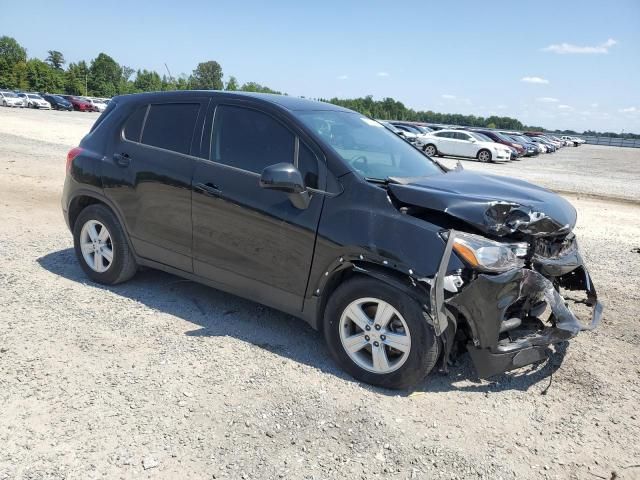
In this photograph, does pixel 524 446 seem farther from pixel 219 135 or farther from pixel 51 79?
pixel 51 79

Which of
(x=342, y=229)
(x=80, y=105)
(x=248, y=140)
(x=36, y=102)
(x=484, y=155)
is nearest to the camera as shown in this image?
(x=342, y=229)

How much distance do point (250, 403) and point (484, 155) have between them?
27323 mm

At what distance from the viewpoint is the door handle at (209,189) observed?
13.7ft

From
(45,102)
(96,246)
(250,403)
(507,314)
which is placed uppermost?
(45,102)

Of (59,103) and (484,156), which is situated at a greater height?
(59,103)

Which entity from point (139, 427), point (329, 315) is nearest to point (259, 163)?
point (329, 315)

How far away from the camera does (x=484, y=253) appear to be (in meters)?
3.27

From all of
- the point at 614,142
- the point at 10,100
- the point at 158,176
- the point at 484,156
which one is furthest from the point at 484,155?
the point at 614,142

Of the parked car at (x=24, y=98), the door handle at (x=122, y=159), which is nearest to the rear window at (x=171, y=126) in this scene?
the door handle at (x=122, y=159)

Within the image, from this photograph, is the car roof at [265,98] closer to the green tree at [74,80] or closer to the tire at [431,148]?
the tire at [431,148]

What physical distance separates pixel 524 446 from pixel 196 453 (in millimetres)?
1851

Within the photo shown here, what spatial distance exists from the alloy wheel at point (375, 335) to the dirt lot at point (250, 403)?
191 mm

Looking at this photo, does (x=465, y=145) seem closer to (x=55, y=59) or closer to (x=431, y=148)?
(x=431, y=148)

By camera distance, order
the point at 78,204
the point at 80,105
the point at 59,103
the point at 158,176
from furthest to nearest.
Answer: the point at 80,105 < the point at 59,103 < the point at 78,204 < the point at 158,176
